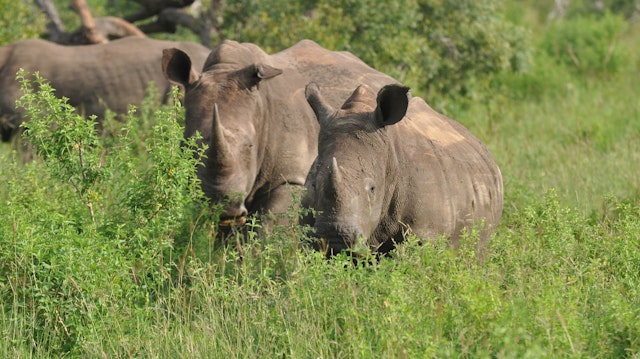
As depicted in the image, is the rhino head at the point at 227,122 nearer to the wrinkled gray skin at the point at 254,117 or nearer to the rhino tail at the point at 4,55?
the wrinkled gray skin at the point at 254,117

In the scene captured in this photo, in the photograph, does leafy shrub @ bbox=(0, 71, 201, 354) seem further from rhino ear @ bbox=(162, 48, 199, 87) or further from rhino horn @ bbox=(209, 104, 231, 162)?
rhino ear @ bbox=(162, 48, 199, 87)

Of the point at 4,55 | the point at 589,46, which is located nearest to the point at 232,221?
the point at 4,55

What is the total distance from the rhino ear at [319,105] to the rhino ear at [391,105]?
0.95 feet

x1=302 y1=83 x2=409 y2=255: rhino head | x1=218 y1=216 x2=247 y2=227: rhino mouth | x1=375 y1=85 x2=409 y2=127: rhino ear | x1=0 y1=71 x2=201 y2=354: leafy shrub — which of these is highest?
x1=375 y1=85 x2=409 y2=127: rhino ear

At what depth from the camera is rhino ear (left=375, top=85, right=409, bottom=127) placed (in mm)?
6129

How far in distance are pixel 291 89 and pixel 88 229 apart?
2322mm

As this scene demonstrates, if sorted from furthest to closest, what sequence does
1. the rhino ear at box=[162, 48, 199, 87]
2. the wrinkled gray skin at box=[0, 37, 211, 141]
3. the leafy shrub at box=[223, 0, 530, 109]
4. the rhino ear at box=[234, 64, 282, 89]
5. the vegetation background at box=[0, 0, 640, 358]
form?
the wrinkled gray skin at box=[0, 37, 211, 141] < the leafy shrub at box=[223, 0, 530, 109] < the rhino ear at box=[162, 48, 199, 87] < the rhino ear at box=[234, 64, 282, 89] < the vegetation background at box=[0, 0, 640, 358]

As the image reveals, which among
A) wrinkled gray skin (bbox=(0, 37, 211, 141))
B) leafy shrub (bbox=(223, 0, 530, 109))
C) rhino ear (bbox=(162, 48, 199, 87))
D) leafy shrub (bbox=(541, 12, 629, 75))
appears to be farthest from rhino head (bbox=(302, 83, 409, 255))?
leafy shrub (bbox=(541, 12, 629, 75))

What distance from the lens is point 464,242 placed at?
19.6 ft

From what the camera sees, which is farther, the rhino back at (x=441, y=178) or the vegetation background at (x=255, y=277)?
the rhino back at (x=441, y=178)

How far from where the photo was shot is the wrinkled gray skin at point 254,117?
23.7 ft

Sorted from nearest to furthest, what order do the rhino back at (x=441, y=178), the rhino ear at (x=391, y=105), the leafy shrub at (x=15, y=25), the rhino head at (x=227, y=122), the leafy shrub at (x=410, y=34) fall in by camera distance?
the rhino ear at (x=391, y=105), the rhino back at (x=441, y=178), the rhino head at (x=227, y=122), the leafy shrub at (x=410, y=34), the leafy shrub at (x=15, y=25)

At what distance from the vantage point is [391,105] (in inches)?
244

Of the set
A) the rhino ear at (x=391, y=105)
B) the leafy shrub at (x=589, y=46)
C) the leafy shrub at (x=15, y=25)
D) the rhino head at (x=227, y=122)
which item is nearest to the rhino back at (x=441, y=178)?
the rhino ear at (x=391, y=105)
